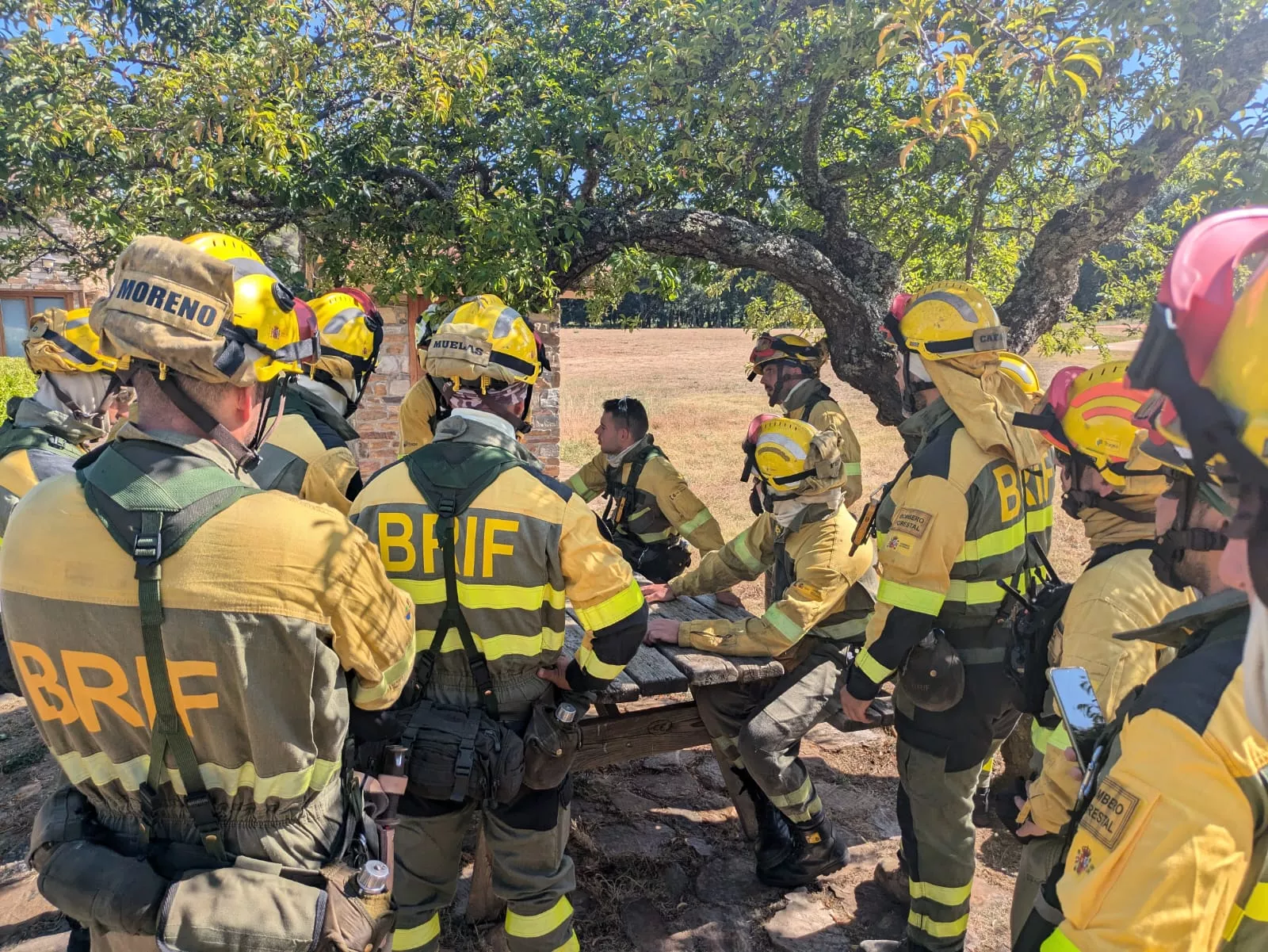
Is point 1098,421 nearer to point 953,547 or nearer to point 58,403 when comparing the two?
point 953,547

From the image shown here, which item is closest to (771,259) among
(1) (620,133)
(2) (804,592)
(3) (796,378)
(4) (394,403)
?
(3) (796,378)

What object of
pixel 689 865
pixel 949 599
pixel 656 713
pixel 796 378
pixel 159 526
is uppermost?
pixel 796 378

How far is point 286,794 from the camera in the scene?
1812 mm

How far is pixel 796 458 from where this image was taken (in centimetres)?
390

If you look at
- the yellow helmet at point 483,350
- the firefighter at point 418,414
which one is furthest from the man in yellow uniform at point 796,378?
the yellow helmet at point 483,350

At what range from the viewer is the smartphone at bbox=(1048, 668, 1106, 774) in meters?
1.68

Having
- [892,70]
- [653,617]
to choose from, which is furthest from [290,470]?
[892,70]

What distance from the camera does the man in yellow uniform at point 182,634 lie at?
164 cm

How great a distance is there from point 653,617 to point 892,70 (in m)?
3.95

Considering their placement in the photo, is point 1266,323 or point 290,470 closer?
point 1266,323

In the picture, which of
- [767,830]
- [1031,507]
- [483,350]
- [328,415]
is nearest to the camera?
[483,350]

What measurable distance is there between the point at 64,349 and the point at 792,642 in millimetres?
3563

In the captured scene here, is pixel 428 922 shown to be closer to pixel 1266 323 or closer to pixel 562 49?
pixel 1266 323

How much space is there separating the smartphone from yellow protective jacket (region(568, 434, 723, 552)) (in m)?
3.32
